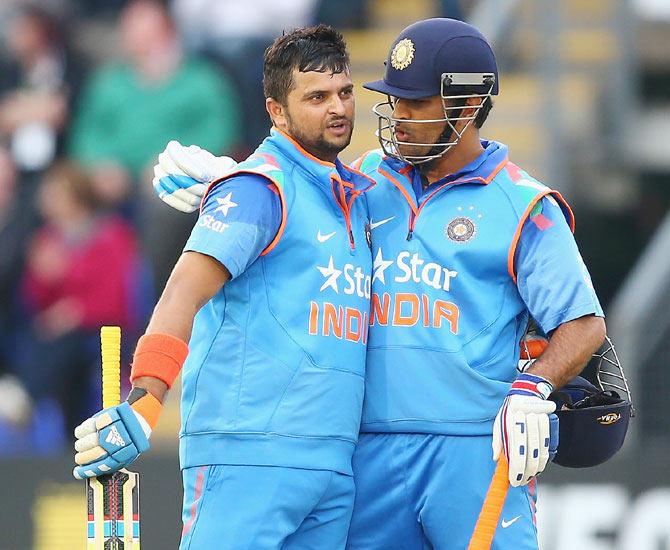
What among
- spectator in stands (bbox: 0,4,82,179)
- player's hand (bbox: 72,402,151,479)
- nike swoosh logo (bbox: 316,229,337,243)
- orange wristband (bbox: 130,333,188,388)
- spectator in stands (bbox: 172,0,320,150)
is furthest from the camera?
spectator in stands (bbox: 0,4,82,179)

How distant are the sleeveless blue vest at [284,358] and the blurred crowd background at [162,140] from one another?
4467mm

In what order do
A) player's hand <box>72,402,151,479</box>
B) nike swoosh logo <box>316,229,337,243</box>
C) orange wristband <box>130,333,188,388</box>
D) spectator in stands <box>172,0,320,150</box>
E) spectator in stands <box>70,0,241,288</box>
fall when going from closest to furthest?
1. player's hand <box>72,402,151,479</box>
2. orange wristband <box>130,333,188,388</box>
3. nike swoosh logo <box>316,229,337,243</box>
4. spectator in stands <box>70,0,241,288</box>
5. spectator in stands <box>172,0,320,150</box>

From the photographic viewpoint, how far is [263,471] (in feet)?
13.6

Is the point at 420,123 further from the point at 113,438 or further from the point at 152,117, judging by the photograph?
the point at 152,117

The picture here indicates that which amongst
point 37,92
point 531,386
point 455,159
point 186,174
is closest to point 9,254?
point 37,92

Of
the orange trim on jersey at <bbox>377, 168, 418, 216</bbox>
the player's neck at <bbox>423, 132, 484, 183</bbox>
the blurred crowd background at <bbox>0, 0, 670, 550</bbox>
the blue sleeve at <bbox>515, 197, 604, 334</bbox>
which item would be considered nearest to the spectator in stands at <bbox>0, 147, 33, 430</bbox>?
the blurred crowd background at <bbox>0, 0, 670, 550</bbox>

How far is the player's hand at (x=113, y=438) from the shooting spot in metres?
3.78

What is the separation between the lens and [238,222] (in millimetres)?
4086

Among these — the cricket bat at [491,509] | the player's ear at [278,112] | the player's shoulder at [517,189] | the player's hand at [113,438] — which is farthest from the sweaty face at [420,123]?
the player's hand at [113,438]

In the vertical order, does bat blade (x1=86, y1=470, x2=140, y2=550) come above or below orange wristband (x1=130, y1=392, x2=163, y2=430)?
below

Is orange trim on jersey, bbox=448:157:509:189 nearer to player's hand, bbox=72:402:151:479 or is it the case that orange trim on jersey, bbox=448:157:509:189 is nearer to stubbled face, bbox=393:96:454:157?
stubbled face, bbox=393:96:454:157

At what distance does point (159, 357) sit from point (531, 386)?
99 cm

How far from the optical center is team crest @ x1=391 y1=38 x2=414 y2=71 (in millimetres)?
4453

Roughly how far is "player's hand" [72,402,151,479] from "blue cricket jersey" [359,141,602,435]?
2.67 ft
